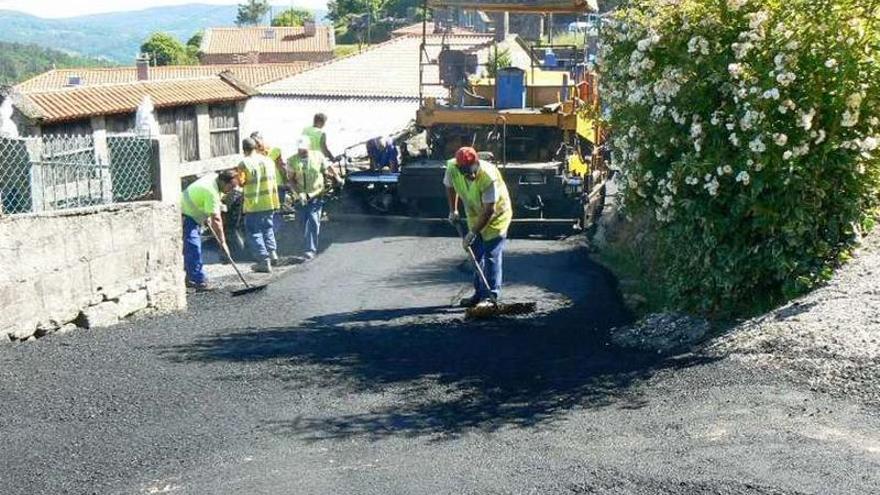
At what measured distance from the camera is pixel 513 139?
13.6 meters

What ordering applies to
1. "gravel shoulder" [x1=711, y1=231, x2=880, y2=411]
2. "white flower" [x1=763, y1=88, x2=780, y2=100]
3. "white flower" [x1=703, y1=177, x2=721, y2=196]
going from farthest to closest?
"white flower" [x1=703, y1=177, x2=721, y2=196]
"white flower" [x1=763, y1=88, x2=780, y2=100]
"gravel shoulder" [x1=711, y1=231, x2=880, y2=411]

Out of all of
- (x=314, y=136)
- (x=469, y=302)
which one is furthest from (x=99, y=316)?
(x=314, y=136)

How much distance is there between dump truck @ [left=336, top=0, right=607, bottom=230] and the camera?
1291 cm

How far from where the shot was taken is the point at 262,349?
26.0 feet

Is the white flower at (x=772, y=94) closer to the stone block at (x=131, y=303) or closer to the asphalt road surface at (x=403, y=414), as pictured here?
the asphalt road surface at (x=403, y=414)

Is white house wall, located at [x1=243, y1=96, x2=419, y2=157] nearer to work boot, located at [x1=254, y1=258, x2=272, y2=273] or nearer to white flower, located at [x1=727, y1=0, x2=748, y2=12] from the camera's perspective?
work boot, located at [x1=254, y1=258, x2=272, y2=273]

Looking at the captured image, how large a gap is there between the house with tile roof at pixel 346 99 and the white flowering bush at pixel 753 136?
21268 mm

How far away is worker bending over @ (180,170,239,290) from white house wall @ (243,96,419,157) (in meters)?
20.1

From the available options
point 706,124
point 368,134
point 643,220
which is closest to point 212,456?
point 706,124

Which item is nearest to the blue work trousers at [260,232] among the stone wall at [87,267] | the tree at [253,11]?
the stone wall at [87,267]

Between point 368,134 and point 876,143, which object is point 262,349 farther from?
point 368,134

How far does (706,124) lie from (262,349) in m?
3.47

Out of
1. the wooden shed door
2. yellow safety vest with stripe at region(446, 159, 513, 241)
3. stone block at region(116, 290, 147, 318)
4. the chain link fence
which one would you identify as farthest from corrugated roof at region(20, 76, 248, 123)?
yellow safety vest with stripe at region(446, 159, 513, 241)

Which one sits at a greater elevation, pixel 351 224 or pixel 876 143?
pixel 876 143
